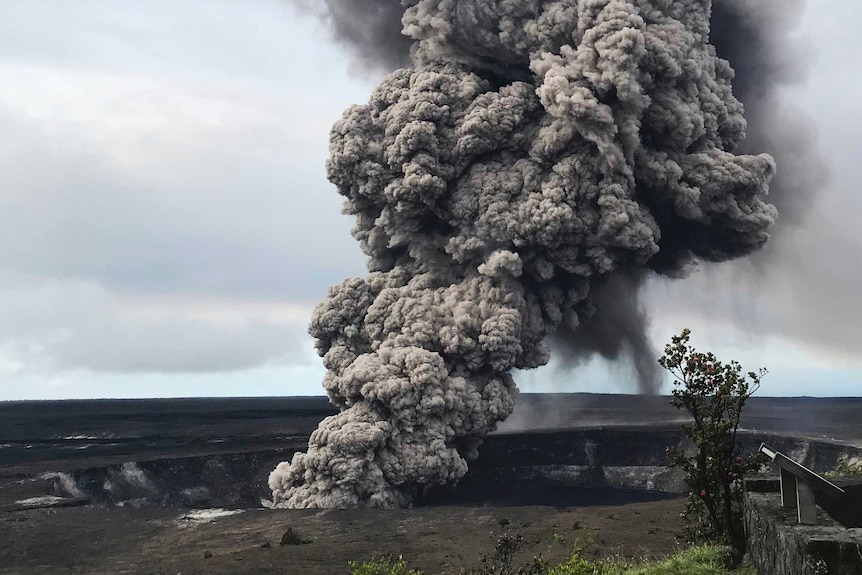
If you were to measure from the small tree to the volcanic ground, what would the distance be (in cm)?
322

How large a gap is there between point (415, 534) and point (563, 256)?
38.3 feet

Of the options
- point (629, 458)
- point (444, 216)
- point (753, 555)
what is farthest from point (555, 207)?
point (753, 555)

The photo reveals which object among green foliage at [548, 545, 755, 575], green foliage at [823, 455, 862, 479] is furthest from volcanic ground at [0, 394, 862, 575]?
green foliage at [823, 455, 862, 479]

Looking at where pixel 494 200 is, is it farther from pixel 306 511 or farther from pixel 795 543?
pixel 795 543

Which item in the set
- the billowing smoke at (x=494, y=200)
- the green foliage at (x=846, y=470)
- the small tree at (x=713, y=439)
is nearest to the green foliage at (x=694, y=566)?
the small tree at (x=713, y=439)

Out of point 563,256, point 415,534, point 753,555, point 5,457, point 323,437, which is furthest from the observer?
point 5,457

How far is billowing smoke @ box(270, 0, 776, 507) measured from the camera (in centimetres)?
2638

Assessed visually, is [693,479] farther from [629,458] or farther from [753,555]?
[629,458]

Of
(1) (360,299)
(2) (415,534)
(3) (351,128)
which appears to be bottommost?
(2) (415,534)

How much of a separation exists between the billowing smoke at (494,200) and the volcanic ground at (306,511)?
311 cm

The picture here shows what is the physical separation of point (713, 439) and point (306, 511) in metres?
15.4

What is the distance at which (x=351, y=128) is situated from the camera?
29.9m

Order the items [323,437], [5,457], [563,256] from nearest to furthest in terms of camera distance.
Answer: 1. [323,437]
2. [563,256]
3. [5,457]

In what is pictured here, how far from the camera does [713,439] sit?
11.6 metres
